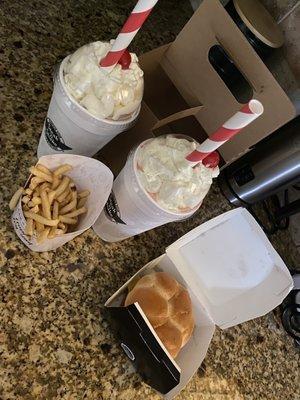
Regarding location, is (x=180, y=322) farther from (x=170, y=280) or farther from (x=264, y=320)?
(x=264, y=320)

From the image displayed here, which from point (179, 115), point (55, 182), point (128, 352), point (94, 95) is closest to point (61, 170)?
point (55, 182)

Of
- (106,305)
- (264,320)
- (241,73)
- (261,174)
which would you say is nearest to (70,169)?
(106,305)

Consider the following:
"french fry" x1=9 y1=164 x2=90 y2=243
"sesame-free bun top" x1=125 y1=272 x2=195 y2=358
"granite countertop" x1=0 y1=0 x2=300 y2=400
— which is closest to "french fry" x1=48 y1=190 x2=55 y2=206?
"french fry" x1=9 y1=164 x2=90 y2=243

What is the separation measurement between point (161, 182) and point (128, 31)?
263mm

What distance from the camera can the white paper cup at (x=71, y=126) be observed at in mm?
805

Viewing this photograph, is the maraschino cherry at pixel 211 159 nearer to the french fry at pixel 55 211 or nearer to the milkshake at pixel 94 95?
the milkshake at pixel 94 95

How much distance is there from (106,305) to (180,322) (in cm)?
14

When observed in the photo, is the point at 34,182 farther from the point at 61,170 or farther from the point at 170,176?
the point at 170,176

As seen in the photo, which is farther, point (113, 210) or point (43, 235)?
point (113, 210)

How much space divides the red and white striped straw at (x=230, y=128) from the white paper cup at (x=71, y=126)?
14 cm

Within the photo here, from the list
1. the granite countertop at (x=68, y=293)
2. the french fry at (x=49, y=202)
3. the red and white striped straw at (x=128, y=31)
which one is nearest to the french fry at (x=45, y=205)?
the french fry at (x=49, y=202)

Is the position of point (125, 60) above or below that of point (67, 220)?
above

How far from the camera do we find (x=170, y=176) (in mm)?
833

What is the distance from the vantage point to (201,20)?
3.10ft
